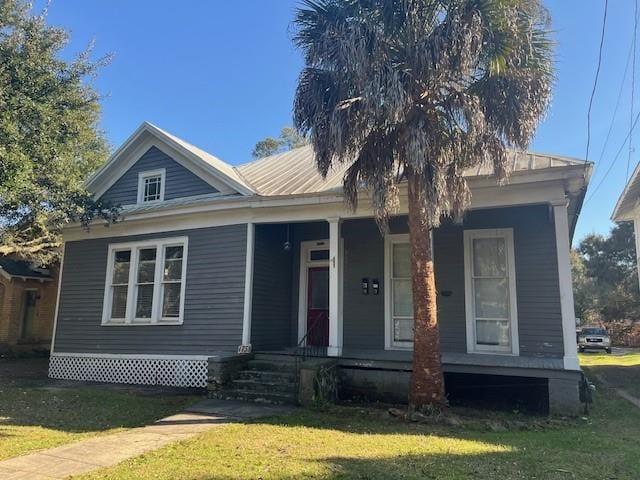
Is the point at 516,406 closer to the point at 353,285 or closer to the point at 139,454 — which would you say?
the point at 353,285

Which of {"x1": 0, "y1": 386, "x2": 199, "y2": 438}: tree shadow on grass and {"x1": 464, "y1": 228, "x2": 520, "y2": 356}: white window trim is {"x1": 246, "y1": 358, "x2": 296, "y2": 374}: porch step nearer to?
{"x1": 0, "y1": 386, "x2": 199, "y2": 438}: tree shadow on grass

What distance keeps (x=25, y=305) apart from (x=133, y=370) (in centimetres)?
1139

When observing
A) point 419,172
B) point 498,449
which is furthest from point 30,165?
point 498,449

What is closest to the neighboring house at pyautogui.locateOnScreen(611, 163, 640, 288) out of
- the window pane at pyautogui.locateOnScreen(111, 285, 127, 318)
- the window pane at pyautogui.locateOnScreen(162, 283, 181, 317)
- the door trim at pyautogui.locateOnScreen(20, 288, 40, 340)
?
the window pane at pyautogui.locateOnScreen(162, 283, 181, 317)

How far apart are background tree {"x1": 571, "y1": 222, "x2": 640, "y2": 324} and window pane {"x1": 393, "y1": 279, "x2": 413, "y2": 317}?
1183 inches

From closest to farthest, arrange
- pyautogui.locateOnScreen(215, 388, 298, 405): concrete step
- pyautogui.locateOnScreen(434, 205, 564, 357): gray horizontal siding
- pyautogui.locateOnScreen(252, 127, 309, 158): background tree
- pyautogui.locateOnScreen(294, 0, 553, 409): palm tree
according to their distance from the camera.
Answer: pyautogui.locateOnScreen(294, 0, 553, 409): palm tree
pyautogui.locateOnScreen(215, 388, 298, 405): concrete step
pyautogui.locateOnScreen(434, 205, 564, 357): gray horizontal siding
pyautogui.locateOnScreen(252, 127, 309, 158): background tree

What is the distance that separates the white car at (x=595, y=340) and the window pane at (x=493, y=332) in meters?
18.2

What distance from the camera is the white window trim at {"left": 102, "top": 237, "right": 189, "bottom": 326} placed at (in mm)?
11781

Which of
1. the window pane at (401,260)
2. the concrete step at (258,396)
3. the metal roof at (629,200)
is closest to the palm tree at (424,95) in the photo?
the concrete step at (258,396)

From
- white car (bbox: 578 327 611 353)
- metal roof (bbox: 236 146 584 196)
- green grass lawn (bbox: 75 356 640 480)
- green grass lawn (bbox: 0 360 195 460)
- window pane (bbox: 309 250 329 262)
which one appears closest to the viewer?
green grass lawn (bbox: 75 356 640 480)

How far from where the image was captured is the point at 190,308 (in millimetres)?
11508

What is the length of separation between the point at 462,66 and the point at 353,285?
5.89m

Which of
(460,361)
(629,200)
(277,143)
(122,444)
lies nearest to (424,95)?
(460,361)

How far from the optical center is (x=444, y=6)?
7.43 metres
